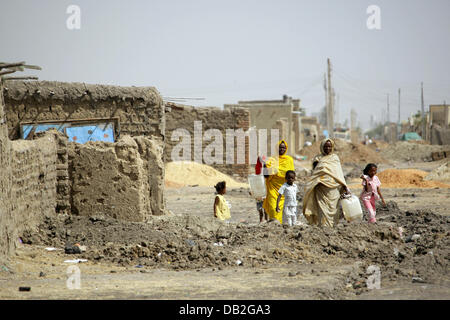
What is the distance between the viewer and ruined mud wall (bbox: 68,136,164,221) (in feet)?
32.8

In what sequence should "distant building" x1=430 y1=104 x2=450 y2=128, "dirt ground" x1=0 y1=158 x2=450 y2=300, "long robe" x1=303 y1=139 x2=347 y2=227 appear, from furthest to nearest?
"distant building" x1=430 y1=104 x2=450 y2=128 < "long robe" x1=303 y1=139 x2=347 y2=227 < "dirt ground" x1=0 y1=158 x2=450 y2=300

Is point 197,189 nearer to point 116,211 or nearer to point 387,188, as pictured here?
point 387,188

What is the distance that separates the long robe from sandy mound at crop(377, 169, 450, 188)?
39.0ft

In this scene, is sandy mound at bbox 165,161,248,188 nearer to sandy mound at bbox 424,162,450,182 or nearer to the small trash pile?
sandy mound at bbox 424,162,450,182

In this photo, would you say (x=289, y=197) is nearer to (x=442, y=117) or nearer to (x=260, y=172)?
(x=260, y=172)

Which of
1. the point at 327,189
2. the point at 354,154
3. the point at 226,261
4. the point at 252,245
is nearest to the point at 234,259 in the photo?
the point at 226,261

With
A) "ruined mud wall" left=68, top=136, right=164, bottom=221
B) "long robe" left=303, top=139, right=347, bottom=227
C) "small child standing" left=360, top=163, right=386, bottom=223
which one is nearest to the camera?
"long robe" left=303, top=139, right=347, bottom=227

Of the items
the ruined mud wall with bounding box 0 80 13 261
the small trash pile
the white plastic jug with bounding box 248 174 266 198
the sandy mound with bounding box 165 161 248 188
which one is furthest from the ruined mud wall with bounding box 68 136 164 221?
the sandy mound with bounding box 165 161 248 188

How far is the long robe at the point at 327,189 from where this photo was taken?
32.2 feet

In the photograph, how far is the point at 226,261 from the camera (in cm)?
779

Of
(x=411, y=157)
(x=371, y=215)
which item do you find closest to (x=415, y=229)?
(x=371, y=215)

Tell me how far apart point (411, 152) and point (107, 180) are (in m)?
38.3

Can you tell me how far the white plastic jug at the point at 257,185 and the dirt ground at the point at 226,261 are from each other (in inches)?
32.5
